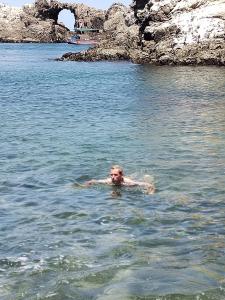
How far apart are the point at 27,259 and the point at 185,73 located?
44048 millimetres

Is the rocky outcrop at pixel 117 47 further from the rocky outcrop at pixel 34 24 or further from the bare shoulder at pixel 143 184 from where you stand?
the rocky outcrop at pixel 34 24

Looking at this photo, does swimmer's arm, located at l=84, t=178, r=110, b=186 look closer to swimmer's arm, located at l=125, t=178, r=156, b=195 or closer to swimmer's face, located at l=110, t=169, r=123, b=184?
swimmer's face, located at l=110, t=169, r=123, b=184

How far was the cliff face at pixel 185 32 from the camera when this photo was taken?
60.4 metres

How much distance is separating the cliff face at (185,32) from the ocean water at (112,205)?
101 ft

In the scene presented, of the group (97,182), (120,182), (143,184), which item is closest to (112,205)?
(120,182)

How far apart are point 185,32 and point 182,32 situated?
0.42m

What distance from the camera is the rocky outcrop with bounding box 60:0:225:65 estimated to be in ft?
198

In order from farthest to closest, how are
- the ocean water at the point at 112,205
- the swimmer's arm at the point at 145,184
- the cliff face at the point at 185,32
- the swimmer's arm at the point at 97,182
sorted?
1. the cliff face at the point at 185,32
2. the swimmer's arm at the point at 97,182
3. the swimmer's arm at the point at 145,184
4. the ocean water at the point at 112,205

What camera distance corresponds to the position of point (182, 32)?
6238 centimetres

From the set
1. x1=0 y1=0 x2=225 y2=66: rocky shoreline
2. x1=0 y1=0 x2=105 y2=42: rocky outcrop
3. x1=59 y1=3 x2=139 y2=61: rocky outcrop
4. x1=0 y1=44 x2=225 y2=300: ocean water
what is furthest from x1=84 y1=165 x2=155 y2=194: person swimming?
x1=0 y1=0 x2=105 y2=42: rocky outcrop

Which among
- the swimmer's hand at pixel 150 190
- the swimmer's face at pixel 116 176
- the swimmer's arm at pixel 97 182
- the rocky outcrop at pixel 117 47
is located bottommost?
the swimmer's hand at pixel 150 190

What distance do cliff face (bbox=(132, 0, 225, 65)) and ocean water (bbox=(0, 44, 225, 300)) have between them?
30721 millimetres

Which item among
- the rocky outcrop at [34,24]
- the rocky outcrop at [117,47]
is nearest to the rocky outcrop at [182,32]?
the rocky outcrop at [117,47]

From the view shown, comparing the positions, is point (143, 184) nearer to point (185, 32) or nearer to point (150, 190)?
point (150, 190)
